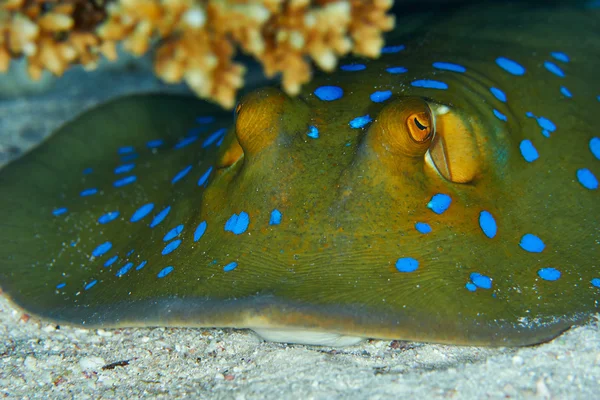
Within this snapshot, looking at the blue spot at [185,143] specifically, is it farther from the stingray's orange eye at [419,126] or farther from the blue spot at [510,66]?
the blue spot at [510,66]

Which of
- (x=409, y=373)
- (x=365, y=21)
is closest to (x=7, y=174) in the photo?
(x=365, y=21)

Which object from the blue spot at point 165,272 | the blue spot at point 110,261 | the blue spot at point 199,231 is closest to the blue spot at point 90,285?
the blue spot at point 110,261

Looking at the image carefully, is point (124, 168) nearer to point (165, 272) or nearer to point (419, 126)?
point (165, 272)

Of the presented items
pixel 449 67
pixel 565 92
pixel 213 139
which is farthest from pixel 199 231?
pixel 565 92

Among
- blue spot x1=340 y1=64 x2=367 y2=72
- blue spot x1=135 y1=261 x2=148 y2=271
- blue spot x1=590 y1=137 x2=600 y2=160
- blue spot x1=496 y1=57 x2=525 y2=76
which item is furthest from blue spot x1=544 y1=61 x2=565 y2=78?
blue spot x1=135 y1=261 x2=148 y2=271

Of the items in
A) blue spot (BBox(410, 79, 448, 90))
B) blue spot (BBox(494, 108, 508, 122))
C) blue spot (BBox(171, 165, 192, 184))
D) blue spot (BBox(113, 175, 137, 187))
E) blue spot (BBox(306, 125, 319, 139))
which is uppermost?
blue spot (BBox(410, 79, 448, 90))

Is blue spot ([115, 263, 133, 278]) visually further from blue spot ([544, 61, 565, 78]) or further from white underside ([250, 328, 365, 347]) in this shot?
blue spot ([544, 61, 565, 78])
